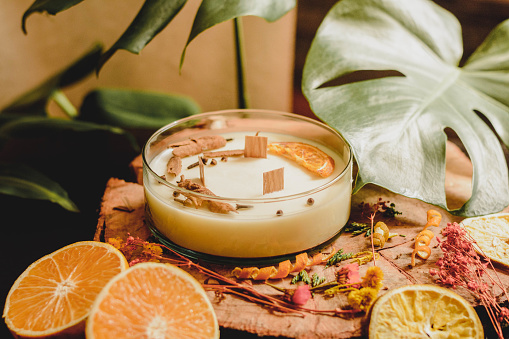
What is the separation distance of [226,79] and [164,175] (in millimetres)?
1564

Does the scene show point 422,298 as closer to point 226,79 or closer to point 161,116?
point 161,116

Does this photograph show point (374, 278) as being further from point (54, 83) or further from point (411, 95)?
point (54, 83)

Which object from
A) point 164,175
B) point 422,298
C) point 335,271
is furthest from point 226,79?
point 422,298

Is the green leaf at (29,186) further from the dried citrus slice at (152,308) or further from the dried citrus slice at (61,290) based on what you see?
the dried citrus slice at (152,308)

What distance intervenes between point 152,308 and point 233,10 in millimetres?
699

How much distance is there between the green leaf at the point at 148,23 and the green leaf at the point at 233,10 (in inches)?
4.7

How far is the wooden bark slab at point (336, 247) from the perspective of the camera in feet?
2.87

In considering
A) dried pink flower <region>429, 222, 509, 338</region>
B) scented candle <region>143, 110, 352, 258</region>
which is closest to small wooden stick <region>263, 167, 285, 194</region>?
scented candle <region>143, 110, 352, 258</region>

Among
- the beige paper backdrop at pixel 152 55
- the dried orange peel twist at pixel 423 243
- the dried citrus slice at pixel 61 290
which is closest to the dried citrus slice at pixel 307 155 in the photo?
the dried orange peel twist at pixel 423 243

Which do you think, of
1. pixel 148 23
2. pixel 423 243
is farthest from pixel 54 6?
pixel 423 243

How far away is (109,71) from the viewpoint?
95.7 inches

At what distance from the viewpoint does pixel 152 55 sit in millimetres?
2465

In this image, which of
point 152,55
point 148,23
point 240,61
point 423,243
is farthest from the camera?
point 152,55

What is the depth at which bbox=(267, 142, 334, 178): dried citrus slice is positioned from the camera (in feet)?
3.65
